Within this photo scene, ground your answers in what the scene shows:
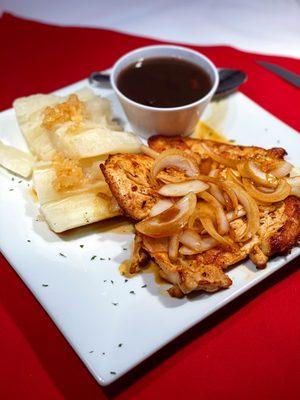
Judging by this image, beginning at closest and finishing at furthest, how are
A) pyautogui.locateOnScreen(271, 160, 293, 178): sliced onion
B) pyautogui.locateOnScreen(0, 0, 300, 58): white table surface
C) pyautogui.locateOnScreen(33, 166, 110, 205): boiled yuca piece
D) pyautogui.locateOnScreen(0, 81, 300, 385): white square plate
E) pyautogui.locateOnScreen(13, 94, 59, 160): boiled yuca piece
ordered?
pyautogui.locateOnScreen(0, 81, 300, 385): white square plate < pyautogui.locateOnScreen(271, 160, 293, 178): sliced onion < pyautogui.locateOnScreen(33, 166, 110, 205): boiled yuca piece < pyautogui.locateOnScreen(13, 94, 59, 160): boiled yuca piece < pyautogui.locateOnScreen(0, 0, 300, 58): white table surface

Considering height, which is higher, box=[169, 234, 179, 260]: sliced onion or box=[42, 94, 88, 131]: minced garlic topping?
box=[42, 94, 88, 131]: minced garlic topping

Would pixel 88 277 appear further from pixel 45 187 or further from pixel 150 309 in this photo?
pixel 45 187

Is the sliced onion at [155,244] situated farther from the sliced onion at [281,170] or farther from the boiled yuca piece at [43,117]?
the boiled yuca piece at [43,117]

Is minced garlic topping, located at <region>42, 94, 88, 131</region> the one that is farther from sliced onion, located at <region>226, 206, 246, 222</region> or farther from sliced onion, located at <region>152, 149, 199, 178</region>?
sliced onion, located at <region>226, 206, 246, 222</region>

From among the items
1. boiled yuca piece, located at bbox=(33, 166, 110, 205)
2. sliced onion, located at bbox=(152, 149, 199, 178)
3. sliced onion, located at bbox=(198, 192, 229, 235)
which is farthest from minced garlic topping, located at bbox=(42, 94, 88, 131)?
sliced onion, located at bbox=(198, 192, 229, 235)

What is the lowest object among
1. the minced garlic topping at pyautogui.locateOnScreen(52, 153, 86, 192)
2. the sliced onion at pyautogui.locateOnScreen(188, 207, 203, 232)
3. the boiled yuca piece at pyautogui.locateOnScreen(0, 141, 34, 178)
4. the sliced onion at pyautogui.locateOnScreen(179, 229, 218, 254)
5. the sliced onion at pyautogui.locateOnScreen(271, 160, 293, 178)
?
the boiled yuca piece at pyautogui.locateOnScreen(0, 141, 34, 178)

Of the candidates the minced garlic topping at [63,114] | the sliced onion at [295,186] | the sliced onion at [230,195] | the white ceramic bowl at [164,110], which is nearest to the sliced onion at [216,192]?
the sliced onion at [230,195]

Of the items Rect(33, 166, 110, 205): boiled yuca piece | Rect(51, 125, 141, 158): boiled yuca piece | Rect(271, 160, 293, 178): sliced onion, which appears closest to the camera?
Rect(271, 160, 293, 178): sliced onion

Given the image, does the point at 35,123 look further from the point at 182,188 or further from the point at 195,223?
the point at 195,223

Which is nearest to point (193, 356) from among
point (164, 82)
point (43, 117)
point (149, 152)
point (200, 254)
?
point (200, 254)
